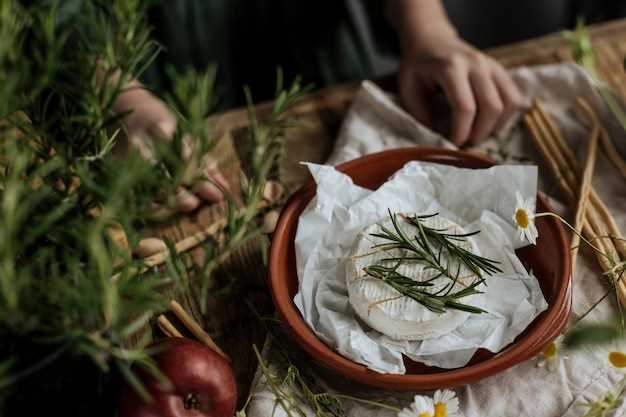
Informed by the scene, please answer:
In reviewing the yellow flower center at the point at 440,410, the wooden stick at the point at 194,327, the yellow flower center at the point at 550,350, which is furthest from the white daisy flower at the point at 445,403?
the wooden stick at the point at 194,327

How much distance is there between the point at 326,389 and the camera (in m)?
0.74

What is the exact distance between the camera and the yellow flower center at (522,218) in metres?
0.74

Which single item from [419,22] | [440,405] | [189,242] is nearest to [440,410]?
[440,405]

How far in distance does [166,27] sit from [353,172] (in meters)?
0.60

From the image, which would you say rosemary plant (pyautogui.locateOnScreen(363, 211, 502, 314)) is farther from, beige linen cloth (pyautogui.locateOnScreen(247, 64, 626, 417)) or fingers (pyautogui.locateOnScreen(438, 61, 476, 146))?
fingers (pyautogui.locateOnScreen(438, 61, 476, 146))

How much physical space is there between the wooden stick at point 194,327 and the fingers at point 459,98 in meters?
0.45

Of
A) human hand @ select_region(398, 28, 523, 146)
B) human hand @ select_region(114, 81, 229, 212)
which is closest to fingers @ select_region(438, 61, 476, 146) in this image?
human hand @ select_region(398, 28, 523, 146)

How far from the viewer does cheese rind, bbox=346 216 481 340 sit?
699 millimetres

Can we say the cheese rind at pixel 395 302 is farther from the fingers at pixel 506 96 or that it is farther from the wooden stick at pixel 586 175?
the fingers at pixel 506 96

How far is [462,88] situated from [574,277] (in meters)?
0.31

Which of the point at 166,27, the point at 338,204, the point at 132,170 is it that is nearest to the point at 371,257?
the point at 338,204

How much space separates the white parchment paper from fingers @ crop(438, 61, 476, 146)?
14 cm

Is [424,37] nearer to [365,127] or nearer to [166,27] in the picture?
[365,127]

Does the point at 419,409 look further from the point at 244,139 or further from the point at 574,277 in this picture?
the point at 244,139
